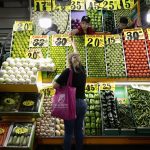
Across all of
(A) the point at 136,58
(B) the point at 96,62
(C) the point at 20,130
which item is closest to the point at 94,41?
(B) the point at 96,62

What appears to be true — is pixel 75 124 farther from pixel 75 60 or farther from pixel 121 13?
pixel 121 13

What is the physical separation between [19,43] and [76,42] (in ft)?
4.35

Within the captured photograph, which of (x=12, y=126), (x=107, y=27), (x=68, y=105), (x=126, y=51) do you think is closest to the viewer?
(x=68, y=105)

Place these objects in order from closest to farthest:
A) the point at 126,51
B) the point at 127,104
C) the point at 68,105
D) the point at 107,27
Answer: the point at 68,105 < the point at 127,104 < the point at 126,51 < the point at 107,27

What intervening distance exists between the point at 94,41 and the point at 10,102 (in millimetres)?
2483

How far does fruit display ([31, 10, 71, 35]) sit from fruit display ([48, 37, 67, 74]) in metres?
1.74

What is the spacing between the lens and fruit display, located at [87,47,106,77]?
7.59 m

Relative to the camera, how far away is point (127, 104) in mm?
7176

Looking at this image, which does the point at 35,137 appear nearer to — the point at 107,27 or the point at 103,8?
the point at 107,27

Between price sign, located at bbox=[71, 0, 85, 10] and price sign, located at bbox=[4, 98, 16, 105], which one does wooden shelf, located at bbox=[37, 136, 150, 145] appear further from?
price sign, located at bbox=[71, 0, 85, 10]

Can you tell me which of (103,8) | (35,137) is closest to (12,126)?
(35,137)

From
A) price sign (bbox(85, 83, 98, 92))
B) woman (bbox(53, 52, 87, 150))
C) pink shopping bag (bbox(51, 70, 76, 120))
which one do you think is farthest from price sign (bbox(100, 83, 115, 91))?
pink shopping bag (bbox(51, 70, 76, 120))

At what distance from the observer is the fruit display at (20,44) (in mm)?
7996

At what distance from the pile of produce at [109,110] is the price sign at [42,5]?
385 cm
